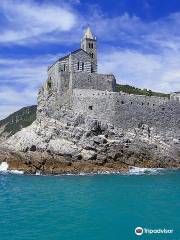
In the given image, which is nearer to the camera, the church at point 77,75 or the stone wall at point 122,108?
the stone wall at point 122,108

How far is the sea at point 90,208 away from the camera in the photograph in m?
19.3

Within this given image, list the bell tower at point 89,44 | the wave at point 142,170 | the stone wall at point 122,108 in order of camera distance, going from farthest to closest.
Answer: the bell tower at point 89,44
the stone wall at point 122,108
the wave at point 142,170

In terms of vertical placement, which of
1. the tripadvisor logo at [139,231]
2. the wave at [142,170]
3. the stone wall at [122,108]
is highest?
the stone wall at [122,108]

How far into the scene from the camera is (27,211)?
77.6 feet

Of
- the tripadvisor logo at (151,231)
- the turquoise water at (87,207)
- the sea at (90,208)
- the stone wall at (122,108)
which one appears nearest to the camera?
the tripadvisor logo at (151,231)

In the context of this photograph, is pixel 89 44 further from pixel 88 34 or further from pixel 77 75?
pixel 77 75

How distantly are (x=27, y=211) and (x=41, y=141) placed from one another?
20.4 metres

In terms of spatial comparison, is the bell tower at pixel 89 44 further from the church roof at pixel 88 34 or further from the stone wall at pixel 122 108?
the stone wall at pixel 122 108

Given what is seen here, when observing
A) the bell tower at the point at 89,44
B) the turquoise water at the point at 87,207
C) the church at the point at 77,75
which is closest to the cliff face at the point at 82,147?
the church at the point at 77,75

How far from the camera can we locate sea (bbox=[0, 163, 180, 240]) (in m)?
19.3

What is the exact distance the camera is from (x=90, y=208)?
80.1 feet

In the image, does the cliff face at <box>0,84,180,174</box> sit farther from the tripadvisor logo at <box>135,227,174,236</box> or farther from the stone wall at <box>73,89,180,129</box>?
the tripadvisor logo at <box>135,227,174,236</box>

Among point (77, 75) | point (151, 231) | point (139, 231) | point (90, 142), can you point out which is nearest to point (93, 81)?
point (77, 75)

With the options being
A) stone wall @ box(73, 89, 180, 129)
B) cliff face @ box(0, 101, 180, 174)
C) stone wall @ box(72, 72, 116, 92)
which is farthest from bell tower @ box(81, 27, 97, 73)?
cliff face @ box(0, 101, 180, 174)
